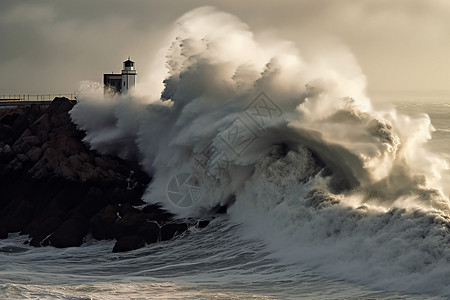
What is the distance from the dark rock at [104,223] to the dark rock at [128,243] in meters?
1.15

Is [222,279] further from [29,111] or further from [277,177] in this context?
[29,111]

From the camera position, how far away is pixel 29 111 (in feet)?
115

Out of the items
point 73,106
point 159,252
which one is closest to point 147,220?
point 159,252

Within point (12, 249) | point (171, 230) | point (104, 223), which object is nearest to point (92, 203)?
point (104, 223)

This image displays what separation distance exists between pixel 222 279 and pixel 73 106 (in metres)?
18.7

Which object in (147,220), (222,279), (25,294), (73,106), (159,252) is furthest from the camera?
(73,106)

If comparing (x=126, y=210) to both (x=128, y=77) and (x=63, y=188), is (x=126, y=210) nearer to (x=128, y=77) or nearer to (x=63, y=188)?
(x=63, y=188)

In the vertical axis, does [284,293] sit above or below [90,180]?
below

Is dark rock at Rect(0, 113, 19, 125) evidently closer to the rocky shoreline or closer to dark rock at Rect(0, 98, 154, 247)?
the rocky shoreline

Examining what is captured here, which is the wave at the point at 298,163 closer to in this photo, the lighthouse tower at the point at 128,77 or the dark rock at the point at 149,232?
the dark rock at the point at 149,232

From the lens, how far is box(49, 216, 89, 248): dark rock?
22109 mm

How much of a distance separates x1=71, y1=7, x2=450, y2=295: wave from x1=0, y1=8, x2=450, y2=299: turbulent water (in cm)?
4

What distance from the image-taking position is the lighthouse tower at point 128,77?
3991cm

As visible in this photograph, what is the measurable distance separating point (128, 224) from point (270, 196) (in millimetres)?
4063
